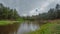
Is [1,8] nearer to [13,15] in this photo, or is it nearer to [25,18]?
[13,15]

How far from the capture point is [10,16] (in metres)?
96.5

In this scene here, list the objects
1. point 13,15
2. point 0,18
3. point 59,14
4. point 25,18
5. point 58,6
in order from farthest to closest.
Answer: point 25,18 → point 13,15 → point 0,18 → point 58,6 → point 59,14

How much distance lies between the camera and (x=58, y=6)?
72.4 m

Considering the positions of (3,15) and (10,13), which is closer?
(3,15)

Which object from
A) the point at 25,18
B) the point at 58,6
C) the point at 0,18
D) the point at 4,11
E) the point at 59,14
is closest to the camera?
the point at 59,14

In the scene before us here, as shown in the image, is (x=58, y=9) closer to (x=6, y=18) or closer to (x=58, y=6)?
(x=58, y=6)

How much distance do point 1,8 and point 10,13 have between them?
7.12 m

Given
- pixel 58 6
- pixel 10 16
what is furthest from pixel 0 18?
pixel 58 6

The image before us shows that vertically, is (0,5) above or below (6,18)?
above

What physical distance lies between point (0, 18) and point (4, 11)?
7204mm

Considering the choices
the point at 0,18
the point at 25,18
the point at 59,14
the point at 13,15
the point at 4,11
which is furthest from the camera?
the point at 25,18

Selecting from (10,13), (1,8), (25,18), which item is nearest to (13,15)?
(10,13)

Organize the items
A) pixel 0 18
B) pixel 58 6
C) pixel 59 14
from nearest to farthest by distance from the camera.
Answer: pixel 59 14 < pixel 58 6 < pixel 0 18

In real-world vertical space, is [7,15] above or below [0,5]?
below
